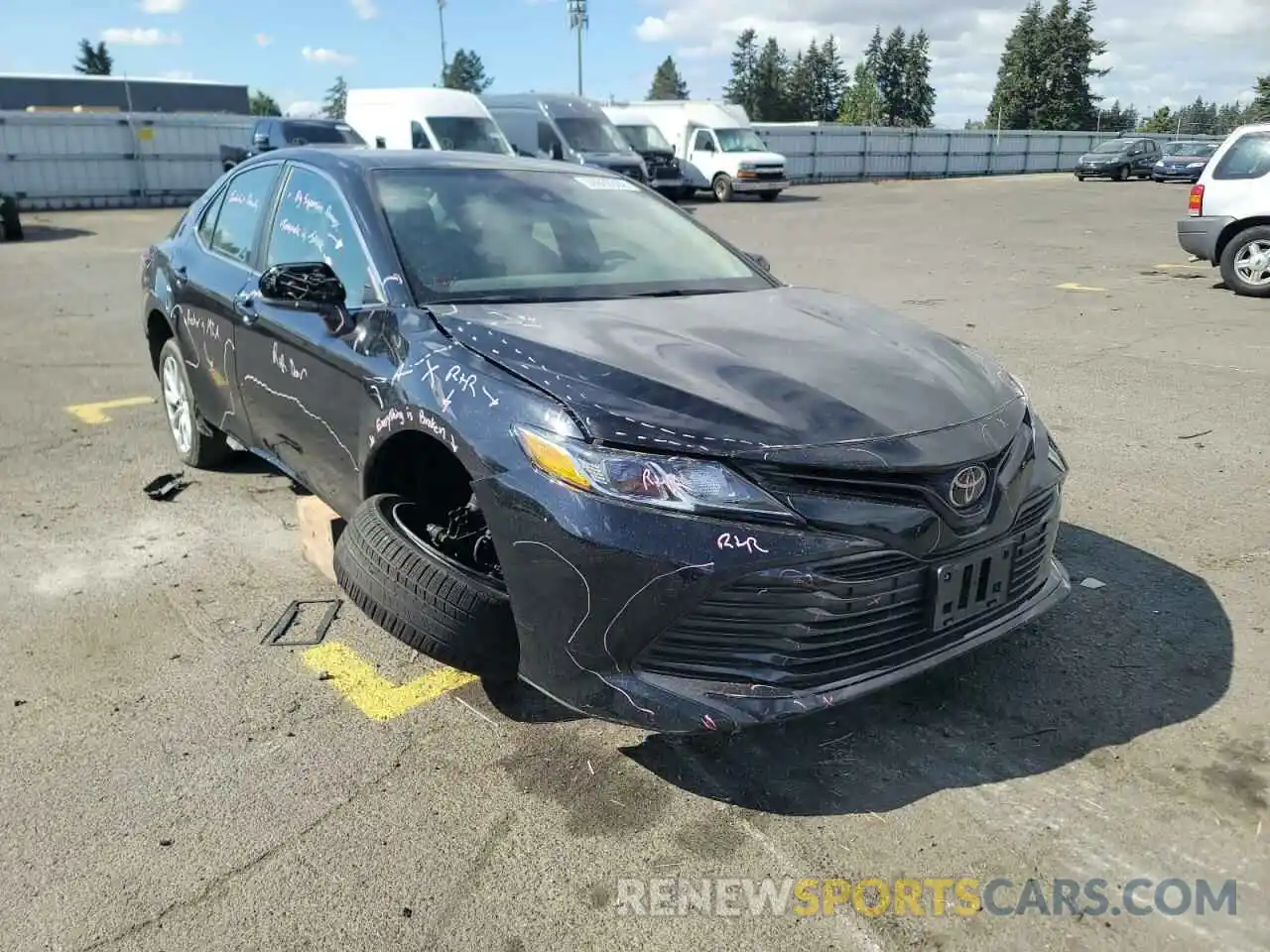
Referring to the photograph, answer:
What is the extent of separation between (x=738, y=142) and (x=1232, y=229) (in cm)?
1879

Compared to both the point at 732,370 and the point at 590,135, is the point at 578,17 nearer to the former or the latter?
the point at 590,135

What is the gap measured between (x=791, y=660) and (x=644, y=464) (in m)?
0.62

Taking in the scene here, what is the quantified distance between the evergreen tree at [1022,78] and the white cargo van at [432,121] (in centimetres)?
7084

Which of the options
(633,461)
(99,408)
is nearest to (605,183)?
(633,461)

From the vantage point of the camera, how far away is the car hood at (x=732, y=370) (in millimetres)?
2541

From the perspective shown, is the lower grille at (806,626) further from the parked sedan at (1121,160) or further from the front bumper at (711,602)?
the parked sedan at (1121,160)

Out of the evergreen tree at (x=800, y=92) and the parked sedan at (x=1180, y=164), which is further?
the evergreen tree at (x=800, y=92)

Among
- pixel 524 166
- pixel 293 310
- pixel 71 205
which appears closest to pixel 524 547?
pixel 293 310

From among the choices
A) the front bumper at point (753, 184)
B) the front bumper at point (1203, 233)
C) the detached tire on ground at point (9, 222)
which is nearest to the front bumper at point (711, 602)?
the front bumper at point (1203, 233)

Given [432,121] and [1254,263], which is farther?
[432,121]

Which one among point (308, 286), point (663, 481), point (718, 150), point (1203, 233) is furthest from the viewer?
point (718, 150)

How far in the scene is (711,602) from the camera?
2439 millimetres

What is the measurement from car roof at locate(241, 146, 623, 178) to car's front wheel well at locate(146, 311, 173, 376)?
1.35m

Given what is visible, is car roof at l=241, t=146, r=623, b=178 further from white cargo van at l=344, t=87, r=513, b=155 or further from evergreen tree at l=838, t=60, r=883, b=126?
evergreen tree at l=838, t=60, r=883, b=126
